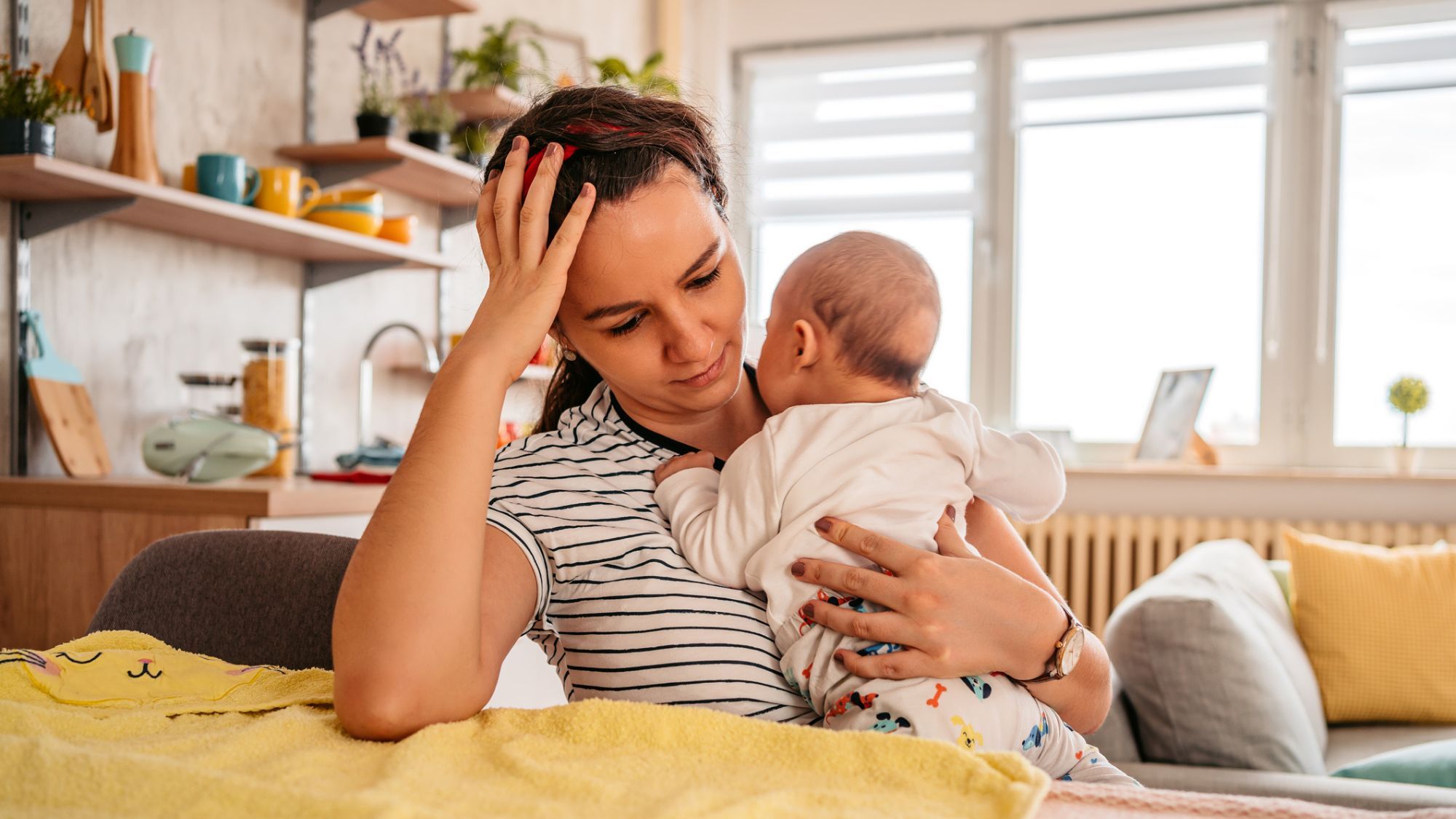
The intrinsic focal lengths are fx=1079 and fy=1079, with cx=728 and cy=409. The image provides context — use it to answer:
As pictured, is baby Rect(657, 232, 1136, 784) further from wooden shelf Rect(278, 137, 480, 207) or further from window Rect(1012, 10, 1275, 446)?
window Rect(1012, 10, 1275, 446)

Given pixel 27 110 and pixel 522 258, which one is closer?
pixel 522 258

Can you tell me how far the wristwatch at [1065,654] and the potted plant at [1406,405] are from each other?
335cm

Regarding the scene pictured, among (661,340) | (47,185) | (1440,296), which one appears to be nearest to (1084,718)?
(661,340)

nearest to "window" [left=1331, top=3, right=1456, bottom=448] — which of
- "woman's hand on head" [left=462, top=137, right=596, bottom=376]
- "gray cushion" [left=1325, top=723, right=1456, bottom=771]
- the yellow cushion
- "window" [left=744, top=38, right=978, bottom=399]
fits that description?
the yellow cushion

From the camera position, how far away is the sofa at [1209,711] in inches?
71.4

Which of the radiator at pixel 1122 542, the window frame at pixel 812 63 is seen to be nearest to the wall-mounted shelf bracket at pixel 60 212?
the window frame at pixel 812 63

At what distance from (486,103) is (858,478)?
2.46 m

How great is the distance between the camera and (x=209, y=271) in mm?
2461

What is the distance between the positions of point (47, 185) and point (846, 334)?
157cm

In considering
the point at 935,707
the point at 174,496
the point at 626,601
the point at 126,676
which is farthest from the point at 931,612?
the point at 174,496

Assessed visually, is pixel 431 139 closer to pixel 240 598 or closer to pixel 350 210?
pixel 350 210

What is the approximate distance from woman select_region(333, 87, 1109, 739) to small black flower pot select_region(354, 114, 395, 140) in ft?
5.30

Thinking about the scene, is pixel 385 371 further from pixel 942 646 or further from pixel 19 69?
pixel 942 646

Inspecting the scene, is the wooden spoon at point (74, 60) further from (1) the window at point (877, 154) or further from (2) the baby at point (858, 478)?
(1) the window at point (877, 154)
